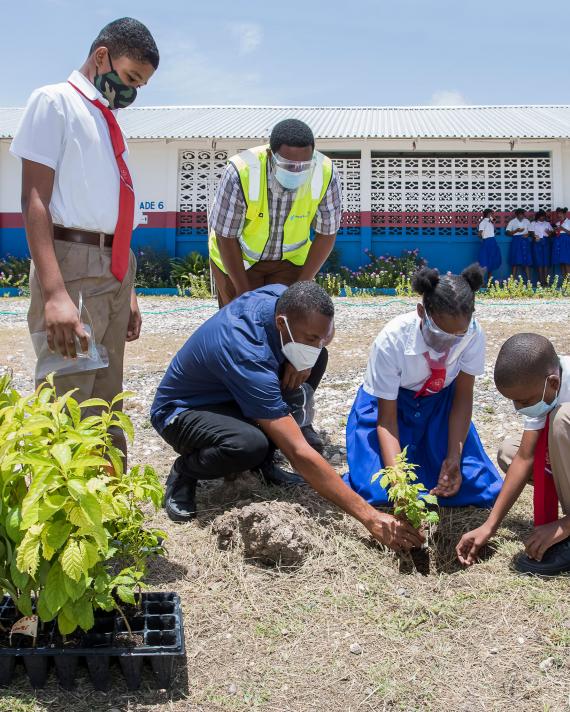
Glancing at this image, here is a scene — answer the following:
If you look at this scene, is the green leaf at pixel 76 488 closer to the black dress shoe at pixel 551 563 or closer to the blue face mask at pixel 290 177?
the black dress shoe at pixel 551 563

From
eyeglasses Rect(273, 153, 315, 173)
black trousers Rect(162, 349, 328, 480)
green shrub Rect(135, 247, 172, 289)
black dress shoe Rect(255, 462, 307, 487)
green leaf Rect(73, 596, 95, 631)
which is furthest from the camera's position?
green shrub Rect(135, 247, 172, 289)

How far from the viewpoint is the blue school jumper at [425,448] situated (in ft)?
11.8

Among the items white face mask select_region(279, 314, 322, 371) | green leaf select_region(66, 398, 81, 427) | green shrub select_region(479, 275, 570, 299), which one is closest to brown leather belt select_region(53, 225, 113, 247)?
white face mask select_region(279, 314, 322, 371)

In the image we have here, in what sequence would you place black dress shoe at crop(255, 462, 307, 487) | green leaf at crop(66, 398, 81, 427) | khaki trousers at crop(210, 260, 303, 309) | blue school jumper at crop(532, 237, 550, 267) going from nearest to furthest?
green leaf at crop(66, 398, 81, 427) < black dress shoe at crop(255, 462, 307, 487) < khaki trousers at crop(210, 260, 303, 309) < blue school jumper at crop(532, 237, 550, 267)

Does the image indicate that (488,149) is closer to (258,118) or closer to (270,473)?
(258,118)

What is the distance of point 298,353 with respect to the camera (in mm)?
3301

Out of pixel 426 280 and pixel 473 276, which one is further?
pixel 473 276

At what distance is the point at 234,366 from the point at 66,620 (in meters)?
1.35

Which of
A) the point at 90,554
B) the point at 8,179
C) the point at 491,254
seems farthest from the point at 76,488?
the point at 8,179

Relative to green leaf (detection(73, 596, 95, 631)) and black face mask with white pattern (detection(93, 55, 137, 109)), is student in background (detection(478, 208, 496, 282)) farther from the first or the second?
green leaf (detection(73, 596, 95, 631))

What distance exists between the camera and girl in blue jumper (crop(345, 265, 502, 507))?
3.31 m

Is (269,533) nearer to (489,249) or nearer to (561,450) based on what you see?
(561,450)

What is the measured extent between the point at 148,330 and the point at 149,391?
350cm

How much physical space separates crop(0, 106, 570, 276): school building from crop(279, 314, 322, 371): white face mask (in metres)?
12.7
